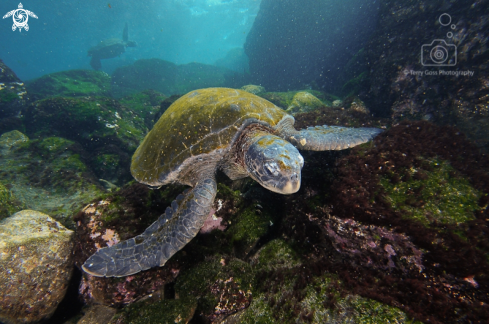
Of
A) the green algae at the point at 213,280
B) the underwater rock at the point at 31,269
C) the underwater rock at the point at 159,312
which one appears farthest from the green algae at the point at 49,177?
the green algae at the point at 213,280

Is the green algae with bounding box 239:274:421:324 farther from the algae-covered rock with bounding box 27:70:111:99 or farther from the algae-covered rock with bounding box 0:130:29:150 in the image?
the algae-covered rock with bounding box 27:70:111:99

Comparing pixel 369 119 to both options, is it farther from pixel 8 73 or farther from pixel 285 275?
pixel 8 73

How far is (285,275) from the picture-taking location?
7.86 feet

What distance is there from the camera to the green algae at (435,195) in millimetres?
2068

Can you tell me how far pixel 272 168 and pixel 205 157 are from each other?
135cm

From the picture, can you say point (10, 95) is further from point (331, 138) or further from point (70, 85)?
point (331, 138)

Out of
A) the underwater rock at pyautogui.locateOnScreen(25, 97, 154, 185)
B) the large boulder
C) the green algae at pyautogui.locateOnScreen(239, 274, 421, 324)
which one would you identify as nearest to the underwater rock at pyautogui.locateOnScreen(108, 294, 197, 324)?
the green algae at pyautogui.locateOnScreen(239, 274, 421, 324)

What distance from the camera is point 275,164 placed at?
2.73 meters

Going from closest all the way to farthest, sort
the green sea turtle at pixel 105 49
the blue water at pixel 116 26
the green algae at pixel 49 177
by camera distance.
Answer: the green algae at pixel 49 177 < the green sea turtle at pixel 105 49 < the blue water at pixel 116 26

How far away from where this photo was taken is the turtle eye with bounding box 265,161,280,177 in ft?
8.79

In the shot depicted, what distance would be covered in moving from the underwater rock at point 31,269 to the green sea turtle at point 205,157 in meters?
0.85

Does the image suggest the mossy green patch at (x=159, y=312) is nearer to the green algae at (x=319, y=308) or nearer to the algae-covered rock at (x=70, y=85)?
the green algae at (x=319, y=308)

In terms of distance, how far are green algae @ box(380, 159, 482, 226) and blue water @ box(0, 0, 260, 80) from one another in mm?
55447

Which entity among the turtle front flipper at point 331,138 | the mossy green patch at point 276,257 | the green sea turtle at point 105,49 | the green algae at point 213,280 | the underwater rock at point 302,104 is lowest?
the green algae at point 213,280
